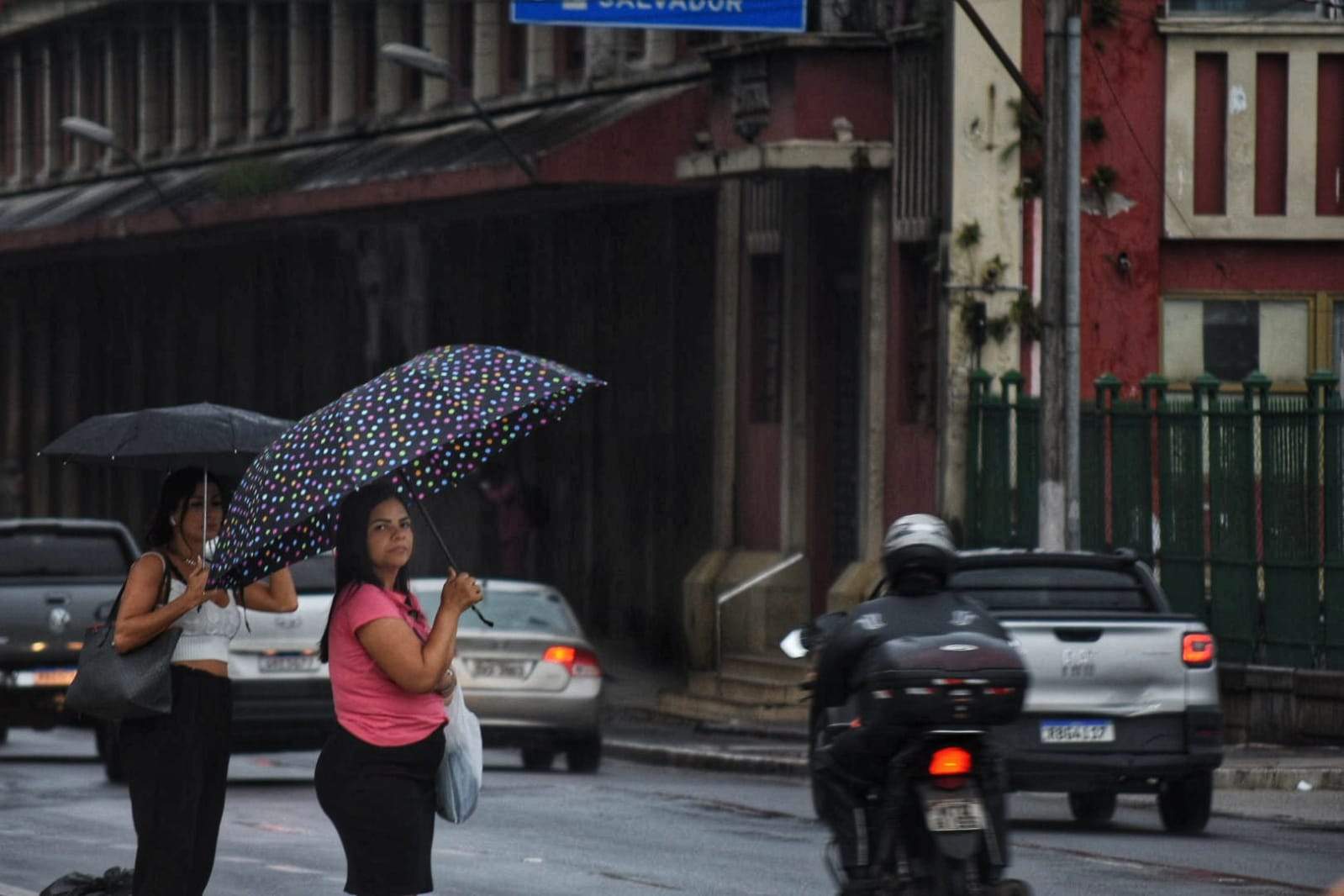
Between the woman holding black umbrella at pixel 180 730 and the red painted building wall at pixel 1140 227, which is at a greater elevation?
the red painted building wall at pixel 1140 227

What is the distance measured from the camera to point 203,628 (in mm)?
9531

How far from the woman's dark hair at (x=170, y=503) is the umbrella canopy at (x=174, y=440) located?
403 millimetres

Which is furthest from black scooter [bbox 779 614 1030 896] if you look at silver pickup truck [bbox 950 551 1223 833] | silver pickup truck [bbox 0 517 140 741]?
silver pickup truck [bbox 0 517 140 741]

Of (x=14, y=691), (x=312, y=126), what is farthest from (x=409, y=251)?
(x=14, y=691)

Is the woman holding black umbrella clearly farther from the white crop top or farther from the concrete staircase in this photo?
the concrete staircase

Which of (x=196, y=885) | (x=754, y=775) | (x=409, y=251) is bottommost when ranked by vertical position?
(x=754, y=775)

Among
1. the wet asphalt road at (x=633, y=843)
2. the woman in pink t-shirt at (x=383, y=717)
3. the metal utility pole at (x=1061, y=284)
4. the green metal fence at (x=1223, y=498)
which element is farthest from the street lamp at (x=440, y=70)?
the woman in pink t-shirt at (x=383, y=717)

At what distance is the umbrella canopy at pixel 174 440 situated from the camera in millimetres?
10227

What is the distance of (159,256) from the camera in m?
49.2

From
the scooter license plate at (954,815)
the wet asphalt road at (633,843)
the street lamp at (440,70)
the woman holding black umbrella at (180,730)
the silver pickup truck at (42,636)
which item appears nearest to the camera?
the scooter license plate at (954,815)

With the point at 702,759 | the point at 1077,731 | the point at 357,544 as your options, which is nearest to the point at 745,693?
the point at 702,759

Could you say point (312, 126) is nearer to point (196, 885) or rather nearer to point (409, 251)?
point (409, 251)

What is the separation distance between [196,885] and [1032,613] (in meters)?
7.30

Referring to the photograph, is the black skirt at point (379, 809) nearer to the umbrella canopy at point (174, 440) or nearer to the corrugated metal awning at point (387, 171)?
the umbrella canopy at point (174, 440)
